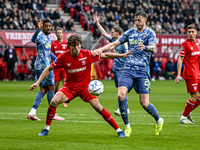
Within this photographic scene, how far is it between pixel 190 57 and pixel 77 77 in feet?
11.5

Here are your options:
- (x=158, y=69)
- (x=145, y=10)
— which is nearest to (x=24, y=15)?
(x=158, y=69)

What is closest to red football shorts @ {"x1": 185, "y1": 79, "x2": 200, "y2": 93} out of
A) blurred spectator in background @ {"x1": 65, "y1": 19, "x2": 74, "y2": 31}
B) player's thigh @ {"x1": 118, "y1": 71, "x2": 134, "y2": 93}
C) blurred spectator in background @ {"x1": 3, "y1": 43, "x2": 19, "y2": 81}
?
player's thigh @ {"x1": 118, "y1": 71, "x2": 134, "y2": 93}

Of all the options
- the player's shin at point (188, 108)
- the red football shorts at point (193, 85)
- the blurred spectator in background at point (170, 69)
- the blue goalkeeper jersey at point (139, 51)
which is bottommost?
the blurred spectator in background at point (170, 69)

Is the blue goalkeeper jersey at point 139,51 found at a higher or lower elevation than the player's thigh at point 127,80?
higher

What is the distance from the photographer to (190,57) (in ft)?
30.5

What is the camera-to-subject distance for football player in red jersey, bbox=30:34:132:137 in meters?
6.93

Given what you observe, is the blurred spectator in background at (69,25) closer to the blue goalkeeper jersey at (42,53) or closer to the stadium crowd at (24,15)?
the stadium crowd at (24,15)

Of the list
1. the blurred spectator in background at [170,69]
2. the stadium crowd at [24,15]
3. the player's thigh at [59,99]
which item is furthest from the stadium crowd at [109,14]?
the player's thigh at [59,99]

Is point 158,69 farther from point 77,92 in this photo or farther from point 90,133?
point 77,92

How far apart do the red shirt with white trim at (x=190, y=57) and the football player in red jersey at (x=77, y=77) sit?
269 centimetres

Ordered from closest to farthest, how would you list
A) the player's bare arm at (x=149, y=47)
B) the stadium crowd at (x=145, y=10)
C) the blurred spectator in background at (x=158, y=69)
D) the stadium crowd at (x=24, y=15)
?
the player's bare arm at (x=149, y=47) → the stadium crowd at (x=24, y=15) → the blurred spectator in background at (x=158, y=69) → the stadium crowd at (x=145, y=10)

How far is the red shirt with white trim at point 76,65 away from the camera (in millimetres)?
6961

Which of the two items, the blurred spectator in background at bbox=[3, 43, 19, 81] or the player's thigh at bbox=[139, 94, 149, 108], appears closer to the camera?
the player's thigh at bbox=[139, 94, 149, 108]

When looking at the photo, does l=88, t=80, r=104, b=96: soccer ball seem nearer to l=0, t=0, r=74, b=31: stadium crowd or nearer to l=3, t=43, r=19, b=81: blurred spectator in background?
l=3, t=43, r=19, b=81: blurred spectator in background
